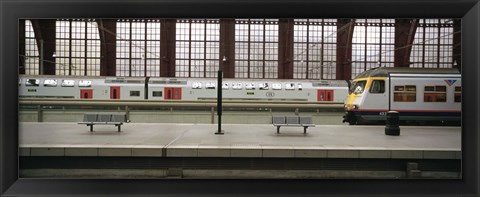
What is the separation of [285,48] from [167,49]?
431 inches

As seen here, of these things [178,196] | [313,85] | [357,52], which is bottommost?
[178,196]

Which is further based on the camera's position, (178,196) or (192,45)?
(192,45)

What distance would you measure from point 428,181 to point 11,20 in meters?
4.57

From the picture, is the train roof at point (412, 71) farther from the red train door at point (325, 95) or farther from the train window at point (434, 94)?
the red train door at point (325, 95)

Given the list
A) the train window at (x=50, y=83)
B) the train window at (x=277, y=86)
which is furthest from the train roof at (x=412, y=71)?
the train window at (x=50, y=83)

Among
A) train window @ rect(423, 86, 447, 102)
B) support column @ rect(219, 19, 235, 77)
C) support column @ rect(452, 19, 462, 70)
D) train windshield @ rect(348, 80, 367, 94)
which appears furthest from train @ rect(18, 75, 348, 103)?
support column @ rect(452, 19, 462, 70)

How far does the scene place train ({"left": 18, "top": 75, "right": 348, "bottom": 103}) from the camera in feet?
66.0

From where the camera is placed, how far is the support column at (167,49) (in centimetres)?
2855

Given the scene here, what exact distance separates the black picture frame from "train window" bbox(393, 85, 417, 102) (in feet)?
32.8

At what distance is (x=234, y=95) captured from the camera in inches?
805

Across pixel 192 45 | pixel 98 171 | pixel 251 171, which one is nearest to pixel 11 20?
pixel 98 171

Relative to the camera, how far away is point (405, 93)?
12539 mm

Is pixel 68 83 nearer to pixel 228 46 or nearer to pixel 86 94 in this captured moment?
pixel 86 94

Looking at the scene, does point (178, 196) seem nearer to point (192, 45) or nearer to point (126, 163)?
point (126, 163)
